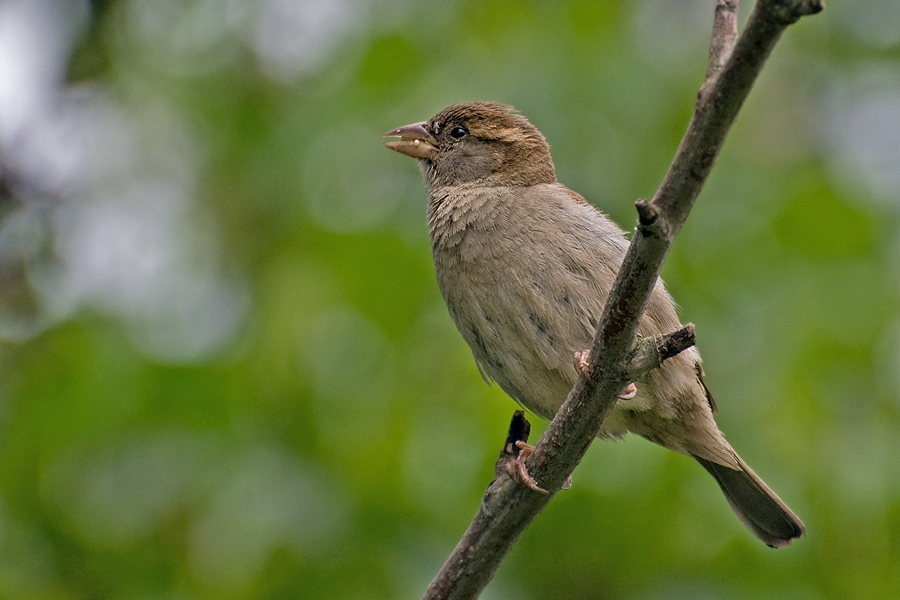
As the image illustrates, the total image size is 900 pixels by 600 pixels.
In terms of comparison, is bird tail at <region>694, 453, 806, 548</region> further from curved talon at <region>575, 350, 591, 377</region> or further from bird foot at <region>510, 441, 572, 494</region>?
bird foot at <region>510, 441, 572, 494</region>

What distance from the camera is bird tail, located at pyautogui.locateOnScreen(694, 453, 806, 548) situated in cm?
386

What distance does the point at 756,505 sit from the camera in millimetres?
4020

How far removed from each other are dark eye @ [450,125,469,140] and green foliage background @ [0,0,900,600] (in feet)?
0.59

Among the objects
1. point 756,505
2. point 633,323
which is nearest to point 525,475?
point 633,323

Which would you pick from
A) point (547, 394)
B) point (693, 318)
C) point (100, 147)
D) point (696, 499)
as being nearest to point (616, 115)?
point (693, 318)

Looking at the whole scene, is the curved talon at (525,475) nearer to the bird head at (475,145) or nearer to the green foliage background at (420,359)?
the green foliage background at (420,359)

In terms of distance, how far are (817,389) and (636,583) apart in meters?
1.11

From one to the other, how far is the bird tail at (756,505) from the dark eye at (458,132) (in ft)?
6.57

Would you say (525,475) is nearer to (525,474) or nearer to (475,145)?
(525,474)

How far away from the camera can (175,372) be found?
391cm

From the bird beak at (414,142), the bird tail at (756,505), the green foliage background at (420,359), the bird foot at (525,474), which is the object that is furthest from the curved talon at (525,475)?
the bird beak at (414,142)

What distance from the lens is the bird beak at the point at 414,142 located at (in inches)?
188

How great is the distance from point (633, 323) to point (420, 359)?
5.56ft

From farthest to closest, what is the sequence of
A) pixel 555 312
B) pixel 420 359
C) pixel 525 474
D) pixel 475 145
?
1. pixel 475 145
2. pixel 420 359
3. pixel 555 312
4. pixel 525 474
